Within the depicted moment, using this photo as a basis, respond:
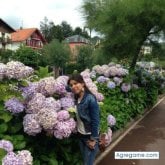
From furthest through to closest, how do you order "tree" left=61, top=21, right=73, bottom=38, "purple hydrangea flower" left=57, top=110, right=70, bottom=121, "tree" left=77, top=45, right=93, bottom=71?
"tree" left=61, top=21, right=73, bottom=38
"tree" left=77, top=45, right=93, bottom=71
"purple hydrangea flower" left=57, top=110, right=70, bottom=121

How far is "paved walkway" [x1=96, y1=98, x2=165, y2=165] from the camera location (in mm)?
7623

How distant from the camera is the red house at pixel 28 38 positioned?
2859 inches

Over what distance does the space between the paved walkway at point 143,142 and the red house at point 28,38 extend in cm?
6076

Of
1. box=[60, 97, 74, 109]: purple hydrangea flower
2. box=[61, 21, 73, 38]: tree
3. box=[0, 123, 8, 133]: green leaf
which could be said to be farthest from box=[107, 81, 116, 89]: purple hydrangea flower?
box=[61, 21, 73, 38]: tree

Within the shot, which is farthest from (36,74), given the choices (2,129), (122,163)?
(122,163)

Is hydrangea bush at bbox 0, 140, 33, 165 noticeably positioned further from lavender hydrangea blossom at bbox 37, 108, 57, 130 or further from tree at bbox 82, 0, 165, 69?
tree at bbox 82, 0, 165, 69

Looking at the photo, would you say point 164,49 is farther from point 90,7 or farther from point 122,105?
point 122,105

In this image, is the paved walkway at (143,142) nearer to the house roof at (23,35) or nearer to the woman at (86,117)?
the woman at (86,117)

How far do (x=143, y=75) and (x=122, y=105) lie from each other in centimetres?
542

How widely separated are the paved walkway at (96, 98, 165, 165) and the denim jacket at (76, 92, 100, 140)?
2388 mm

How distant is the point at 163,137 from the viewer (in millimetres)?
10172

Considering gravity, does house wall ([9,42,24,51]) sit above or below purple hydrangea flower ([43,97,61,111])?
above

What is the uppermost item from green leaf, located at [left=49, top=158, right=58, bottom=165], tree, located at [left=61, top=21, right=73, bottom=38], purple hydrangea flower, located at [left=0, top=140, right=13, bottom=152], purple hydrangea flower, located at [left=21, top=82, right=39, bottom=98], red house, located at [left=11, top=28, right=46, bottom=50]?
tree, located at [left=61, top=21, right=73, bottom=38]

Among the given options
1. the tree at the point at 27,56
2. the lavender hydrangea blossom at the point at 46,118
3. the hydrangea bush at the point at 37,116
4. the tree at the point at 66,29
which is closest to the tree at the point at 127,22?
the hydrangea bush at the point at 37,116
